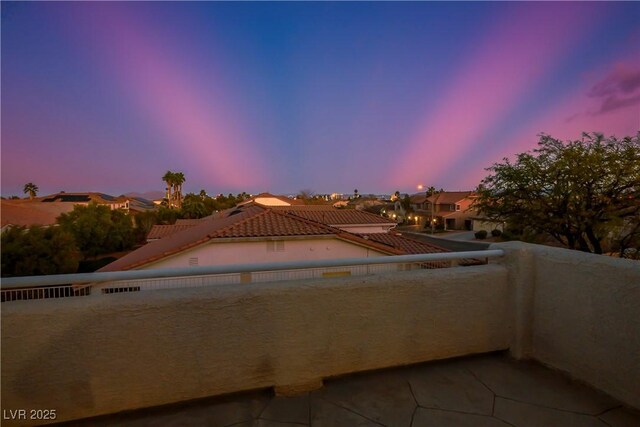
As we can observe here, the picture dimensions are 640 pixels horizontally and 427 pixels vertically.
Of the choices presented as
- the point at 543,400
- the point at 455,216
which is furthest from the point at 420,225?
the point at 543,400

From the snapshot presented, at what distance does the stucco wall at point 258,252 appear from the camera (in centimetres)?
952

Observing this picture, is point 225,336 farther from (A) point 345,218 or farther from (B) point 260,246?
(A) point 345,218

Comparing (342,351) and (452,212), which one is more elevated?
(452,212)

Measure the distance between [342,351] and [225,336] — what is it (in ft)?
2.95

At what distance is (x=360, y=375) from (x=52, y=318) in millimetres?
2188

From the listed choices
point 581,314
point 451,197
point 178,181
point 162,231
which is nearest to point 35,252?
point 162,231

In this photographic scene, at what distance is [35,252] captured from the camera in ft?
65.2

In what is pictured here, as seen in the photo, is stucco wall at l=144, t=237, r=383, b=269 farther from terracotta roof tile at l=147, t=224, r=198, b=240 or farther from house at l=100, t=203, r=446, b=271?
terracotta roof tile at l=147, t=224, r=198, b=240

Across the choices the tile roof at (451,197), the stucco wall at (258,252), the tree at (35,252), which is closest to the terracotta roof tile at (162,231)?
the tree at (35,252)

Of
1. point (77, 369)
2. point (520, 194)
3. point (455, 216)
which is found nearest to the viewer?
point (77, 369)

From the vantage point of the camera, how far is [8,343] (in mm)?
1748

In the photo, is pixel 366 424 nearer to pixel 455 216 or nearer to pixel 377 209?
pixel 455 216

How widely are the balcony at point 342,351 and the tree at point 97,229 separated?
1480 inches

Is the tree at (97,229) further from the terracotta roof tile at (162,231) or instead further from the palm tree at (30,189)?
the palm tree at (30,189)
